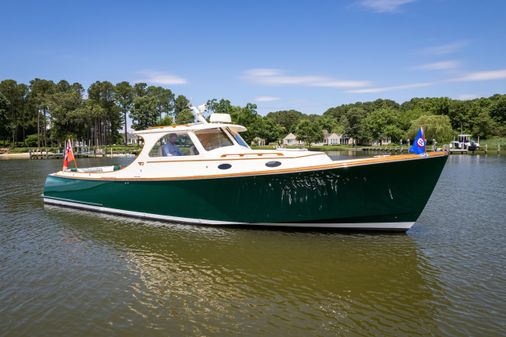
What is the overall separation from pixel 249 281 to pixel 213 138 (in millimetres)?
5572

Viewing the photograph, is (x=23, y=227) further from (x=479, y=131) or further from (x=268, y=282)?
(x=479, y=131)

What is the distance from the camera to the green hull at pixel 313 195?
9297 mm

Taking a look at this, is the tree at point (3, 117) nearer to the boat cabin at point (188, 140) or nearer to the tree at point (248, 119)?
the tree at point (248, 119)

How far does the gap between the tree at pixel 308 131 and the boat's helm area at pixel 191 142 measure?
90.3m

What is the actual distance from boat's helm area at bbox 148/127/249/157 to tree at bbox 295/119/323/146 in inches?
3553

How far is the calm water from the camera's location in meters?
5.61

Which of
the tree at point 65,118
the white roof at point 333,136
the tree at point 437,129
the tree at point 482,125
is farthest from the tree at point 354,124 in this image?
the tree at point 65,118

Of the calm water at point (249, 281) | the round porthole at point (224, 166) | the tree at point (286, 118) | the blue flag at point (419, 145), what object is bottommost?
the calm water at point (249, 281)

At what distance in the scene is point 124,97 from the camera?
322 feet

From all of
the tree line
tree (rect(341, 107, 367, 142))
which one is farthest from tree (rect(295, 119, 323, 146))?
tree (rect(341, 107, 367, 142))

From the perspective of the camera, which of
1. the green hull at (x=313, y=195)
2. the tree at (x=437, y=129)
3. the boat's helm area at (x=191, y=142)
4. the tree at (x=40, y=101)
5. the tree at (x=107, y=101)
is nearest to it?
the green hull at (x=313, y=195)

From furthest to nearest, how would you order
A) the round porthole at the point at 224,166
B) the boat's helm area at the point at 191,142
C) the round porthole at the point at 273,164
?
the boat's helm area at the point at 191,142, the round porthole at the point at 224,166, the round porthole at the point at 273,164

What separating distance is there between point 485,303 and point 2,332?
7648 millimetres

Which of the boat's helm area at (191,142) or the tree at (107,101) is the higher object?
the tree at (107,101)
